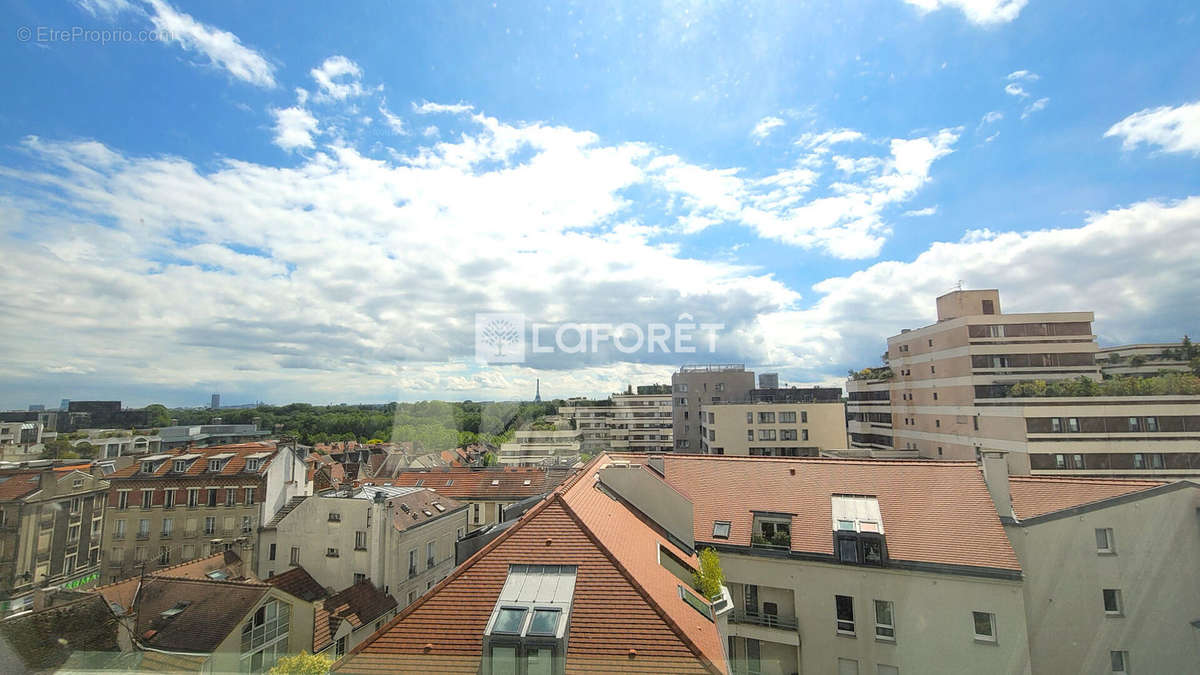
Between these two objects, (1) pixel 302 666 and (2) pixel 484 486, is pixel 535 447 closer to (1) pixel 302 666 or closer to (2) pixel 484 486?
(2) pixel 484 486

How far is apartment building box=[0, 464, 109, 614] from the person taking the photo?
12.4 ft

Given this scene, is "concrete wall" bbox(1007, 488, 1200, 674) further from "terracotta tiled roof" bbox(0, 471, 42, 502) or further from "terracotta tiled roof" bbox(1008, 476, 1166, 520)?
"terracotta tiled roof" bbox(0, 471, 42, 502)

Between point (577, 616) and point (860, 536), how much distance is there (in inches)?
174

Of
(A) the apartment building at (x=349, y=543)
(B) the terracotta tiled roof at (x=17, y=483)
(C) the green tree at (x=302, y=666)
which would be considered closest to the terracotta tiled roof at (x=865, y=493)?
(C) the green tree at (x=302, y=666)

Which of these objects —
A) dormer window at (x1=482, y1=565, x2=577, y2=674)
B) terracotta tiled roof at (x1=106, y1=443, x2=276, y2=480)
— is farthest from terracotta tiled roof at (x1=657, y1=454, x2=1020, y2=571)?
terracotta tiled roof at (x1=106, y1=443, x2=276, y2=480)

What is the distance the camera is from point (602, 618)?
3420 millimetres

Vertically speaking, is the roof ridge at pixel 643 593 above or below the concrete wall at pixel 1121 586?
above

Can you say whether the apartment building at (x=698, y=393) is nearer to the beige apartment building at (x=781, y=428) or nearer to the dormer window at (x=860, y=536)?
the beige apartment building at (x=781, y=428)

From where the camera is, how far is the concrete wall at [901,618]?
17.7ft

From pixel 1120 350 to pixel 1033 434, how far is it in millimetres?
16702

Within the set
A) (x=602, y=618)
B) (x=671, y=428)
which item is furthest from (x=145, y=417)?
(x=671, y=428)

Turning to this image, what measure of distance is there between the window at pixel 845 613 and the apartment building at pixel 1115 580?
196 centimetres

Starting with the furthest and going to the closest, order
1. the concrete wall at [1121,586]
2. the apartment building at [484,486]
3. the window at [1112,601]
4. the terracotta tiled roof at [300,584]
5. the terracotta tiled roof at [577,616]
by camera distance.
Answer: the apartment building at [484,486]
the terracotta tiled roof at [300,584]
the window at [1112,601]
the concrete wall at [1121,586]
the terracotta tiled roof at [577,616]

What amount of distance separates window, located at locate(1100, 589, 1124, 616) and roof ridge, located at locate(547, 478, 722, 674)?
5127 mm
